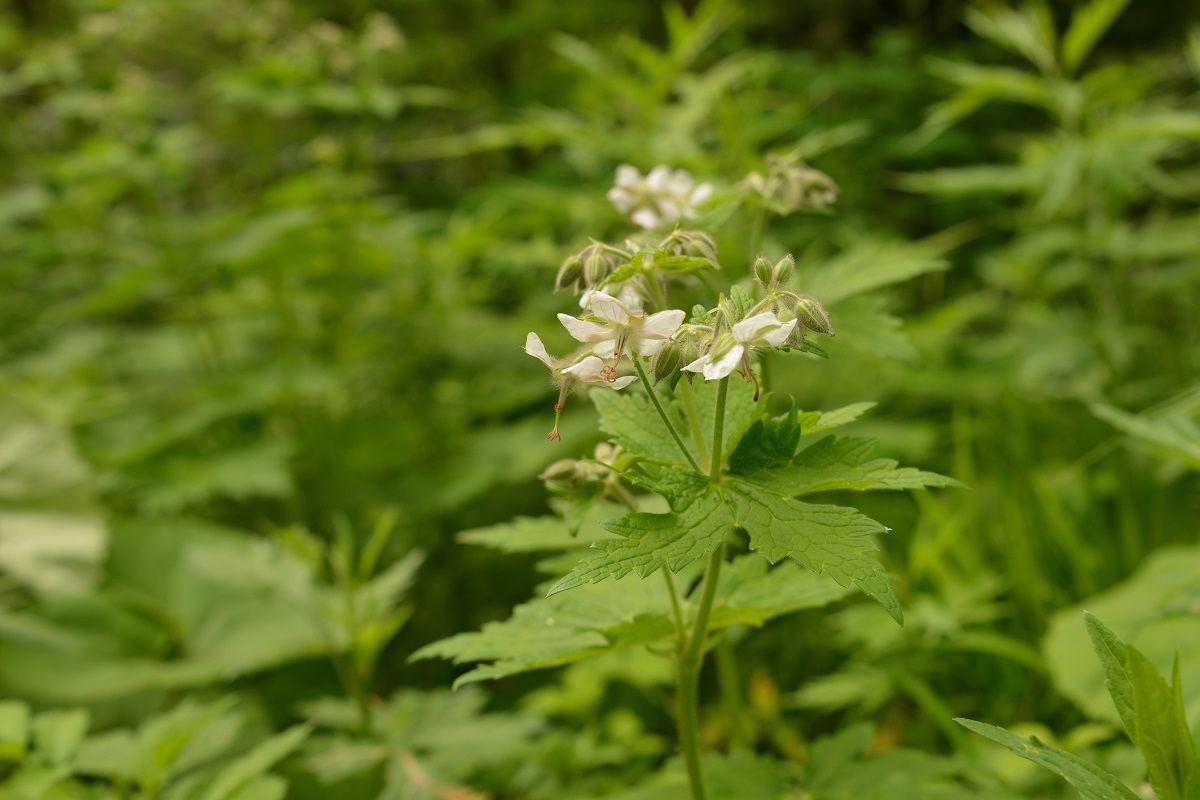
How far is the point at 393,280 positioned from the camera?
278cm

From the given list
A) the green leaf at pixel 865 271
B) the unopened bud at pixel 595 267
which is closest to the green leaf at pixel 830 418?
the unopened bud at pixel 595 267

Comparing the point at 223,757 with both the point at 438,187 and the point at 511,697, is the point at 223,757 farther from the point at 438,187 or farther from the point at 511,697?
the point at 438,187

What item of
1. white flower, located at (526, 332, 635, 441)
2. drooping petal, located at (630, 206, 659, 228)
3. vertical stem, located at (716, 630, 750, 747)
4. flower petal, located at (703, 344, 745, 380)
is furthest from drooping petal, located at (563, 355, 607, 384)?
vertical stem, located at (716, 630, 750, 747)

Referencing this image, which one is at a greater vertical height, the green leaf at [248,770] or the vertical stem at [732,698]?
the green leaf at [248,770]

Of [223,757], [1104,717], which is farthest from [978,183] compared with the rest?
[223,757]

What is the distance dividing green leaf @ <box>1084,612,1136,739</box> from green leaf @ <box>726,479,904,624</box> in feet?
0.55

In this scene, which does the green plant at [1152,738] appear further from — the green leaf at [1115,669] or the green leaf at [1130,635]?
the green leaf at [1130,635]

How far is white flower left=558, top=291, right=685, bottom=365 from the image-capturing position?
73cm

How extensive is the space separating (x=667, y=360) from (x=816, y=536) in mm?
198

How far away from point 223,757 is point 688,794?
113 cm

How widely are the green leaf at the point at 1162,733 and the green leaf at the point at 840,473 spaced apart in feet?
0.69

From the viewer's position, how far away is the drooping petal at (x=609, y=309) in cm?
72

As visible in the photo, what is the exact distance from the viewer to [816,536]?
2.37 feet

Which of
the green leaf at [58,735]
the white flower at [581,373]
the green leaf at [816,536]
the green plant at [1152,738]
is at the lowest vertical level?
the green leaf at [58,735]
